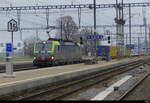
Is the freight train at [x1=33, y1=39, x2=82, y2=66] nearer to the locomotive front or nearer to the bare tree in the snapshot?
the locomotive front

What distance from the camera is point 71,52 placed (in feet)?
124

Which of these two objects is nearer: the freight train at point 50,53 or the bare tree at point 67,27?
the freight train at point 50,53

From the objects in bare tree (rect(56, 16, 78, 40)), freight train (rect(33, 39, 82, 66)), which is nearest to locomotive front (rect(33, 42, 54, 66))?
freight train (rect(33, 39, 82, 66))

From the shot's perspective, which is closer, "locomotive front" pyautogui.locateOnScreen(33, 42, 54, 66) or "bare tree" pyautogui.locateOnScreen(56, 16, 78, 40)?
"locomotive front" pyautogui.locateOnScreen(33, 42, 54, 66)

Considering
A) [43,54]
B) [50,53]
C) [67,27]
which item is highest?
[67,27]

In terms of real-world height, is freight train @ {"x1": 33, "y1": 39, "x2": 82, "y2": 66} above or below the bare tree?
below

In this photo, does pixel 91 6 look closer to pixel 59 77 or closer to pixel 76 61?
pixel 76 61

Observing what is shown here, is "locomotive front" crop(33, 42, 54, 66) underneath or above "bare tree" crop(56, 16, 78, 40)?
underneath

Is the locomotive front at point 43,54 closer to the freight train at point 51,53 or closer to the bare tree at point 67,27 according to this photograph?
the freight train at point 51,53

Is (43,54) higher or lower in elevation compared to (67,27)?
lower

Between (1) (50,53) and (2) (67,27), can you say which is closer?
(1) (50,53)

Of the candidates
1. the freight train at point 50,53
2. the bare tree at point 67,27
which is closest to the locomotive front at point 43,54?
the freight train at point 50,53

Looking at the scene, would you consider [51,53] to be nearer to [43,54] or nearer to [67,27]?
[43,54]

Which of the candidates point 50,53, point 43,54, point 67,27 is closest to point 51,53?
point 50,53
